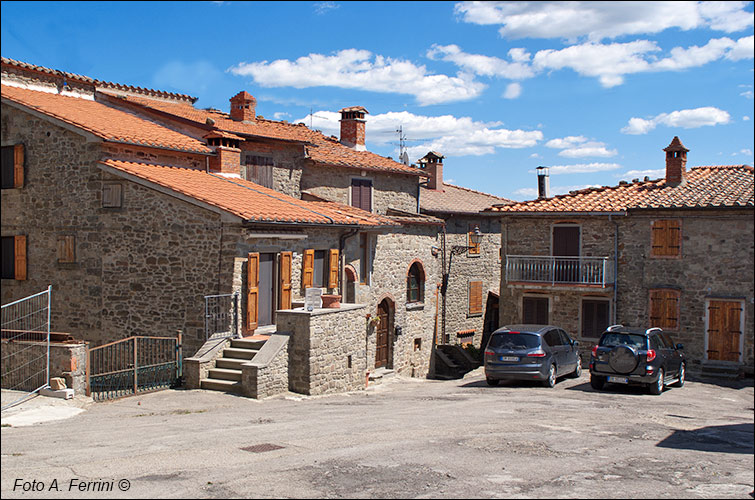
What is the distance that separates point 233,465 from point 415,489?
8.42ft

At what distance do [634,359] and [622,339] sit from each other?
21.1 inches

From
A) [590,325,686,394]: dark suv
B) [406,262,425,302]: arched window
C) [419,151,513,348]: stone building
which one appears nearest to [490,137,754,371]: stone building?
[590,325,686,394]: dark suv

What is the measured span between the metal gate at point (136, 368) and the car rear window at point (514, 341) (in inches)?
308

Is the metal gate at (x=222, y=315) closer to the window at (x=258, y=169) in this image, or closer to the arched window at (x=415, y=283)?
the window at (x=258, y=169)

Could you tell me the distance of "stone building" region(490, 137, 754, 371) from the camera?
17.6 metres

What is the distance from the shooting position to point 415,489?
7.90 m

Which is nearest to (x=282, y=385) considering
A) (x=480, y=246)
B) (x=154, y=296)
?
(x=154, y=296)

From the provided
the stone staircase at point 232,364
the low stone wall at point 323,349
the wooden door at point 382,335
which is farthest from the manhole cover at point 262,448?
the wooden door at point 382,335

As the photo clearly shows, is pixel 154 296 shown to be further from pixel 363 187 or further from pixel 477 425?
pixel 363 187

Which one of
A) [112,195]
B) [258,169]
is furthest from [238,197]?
[258,169]

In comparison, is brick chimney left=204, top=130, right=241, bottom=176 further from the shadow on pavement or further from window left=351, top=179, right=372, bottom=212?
the shadow on pavement

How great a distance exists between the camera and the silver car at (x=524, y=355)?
17.2 metres

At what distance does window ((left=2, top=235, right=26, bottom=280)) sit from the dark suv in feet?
51.4

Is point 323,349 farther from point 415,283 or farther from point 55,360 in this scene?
point 415,283
